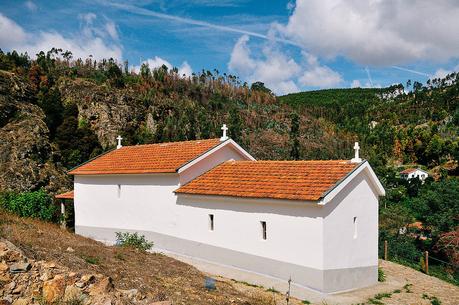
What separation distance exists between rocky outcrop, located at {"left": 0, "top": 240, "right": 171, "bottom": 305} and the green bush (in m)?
15.6

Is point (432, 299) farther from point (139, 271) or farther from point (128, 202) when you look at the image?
point (128, 202)

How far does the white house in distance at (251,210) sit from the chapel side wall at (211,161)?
0.15 ft

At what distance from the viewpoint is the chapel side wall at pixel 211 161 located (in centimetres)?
1847

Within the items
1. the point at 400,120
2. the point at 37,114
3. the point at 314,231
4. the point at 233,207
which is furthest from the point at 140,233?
the point at 400,120

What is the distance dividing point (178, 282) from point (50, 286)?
3.91 m

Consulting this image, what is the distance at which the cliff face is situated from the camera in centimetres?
2923

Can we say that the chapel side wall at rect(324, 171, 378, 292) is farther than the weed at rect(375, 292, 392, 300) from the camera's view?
No

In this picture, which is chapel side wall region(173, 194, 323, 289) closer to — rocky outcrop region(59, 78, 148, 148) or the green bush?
the green bush

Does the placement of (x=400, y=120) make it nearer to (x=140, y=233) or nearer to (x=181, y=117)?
(x=181, y=117)

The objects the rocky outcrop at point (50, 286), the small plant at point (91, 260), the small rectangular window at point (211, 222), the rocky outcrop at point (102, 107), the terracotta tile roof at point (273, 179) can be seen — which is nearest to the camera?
the rocky outcrop at point (50, 286)

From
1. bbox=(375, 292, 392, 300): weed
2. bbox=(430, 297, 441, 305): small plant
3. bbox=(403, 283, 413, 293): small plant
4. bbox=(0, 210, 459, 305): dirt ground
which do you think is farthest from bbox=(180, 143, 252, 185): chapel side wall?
bbox=(430, 297, 441, 305): small plant

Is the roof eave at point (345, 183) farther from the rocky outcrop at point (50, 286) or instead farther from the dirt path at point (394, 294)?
the rocky outcrop at point (50, 286)

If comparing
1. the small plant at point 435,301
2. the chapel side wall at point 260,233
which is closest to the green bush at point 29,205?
the chapel side wall at point 260,233

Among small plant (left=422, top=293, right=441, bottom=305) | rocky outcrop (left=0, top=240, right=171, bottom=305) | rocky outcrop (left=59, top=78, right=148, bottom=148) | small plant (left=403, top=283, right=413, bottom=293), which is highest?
rocky outcrop (left=59, top=78, right=148, bottom=148)
